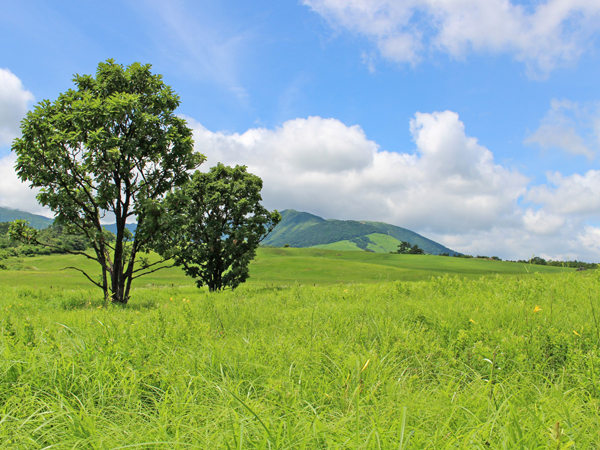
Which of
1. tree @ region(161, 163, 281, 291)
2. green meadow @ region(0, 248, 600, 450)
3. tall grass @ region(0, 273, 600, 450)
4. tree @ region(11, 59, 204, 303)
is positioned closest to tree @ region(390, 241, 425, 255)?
tree @ region(161, 163, 281, 291)

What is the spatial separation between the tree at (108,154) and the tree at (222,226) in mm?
7938

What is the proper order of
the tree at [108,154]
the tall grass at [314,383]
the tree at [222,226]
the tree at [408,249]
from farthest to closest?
1. the tree at [408,249]
2. the tree at [222,226]
3. the tree at [108,154]
4. the tall grass at [314,383]

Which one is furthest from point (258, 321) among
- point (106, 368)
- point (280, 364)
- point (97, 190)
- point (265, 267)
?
point (265, 267)

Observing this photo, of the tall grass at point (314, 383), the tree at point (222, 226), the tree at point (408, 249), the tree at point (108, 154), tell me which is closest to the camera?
the tall grass at point (314, 383)

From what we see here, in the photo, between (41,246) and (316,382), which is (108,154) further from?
(316,382)

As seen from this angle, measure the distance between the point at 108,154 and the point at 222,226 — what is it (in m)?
11.0

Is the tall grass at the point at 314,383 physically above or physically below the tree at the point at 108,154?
below

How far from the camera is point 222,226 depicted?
827 inches

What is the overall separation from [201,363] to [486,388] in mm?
2970

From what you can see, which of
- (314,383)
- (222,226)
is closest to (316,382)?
(314,383)

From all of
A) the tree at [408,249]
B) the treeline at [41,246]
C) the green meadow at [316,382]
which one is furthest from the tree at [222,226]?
the tree at [408,249]

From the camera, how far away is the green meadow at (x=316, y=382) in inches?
86.9

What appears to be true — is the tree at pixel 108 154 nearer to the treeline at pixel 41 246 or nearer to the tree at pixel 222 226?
the treeline at pixel 41 246

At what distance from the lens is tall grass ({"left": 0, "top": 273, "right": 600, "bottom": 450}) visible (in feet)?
7.23
